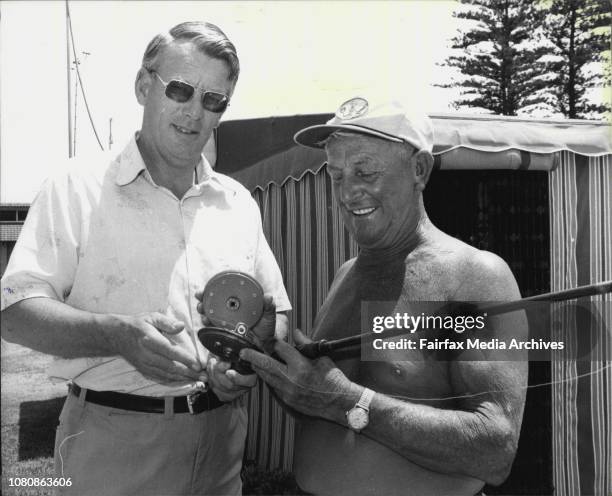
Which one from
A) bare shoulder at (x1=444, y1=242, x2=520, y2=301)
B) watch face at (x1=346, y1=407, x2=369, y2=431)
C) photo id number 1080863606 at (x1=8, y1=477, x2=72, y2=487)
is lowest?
photo id number 1080863606 at (x1=8, y1=477, x2=72, y2=487)

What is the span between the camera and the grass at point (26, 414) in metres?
1.62

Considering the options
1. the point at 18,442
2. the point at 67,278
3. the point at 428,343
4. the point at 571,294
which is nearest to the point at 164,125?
the point at 67,278

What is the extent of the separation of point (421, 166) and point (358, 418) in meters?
0.59

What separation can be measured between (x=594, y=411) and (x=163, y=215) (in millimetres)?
2335

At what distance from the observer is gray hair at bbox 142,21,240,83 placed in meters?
1.51

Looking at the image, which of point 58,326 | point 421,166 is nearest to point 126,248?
point 58,326

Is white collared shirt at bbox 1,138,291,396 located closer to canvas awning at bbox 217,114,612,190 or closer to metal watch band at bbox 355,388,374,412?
metal watch band at bbox 355,388,374,412

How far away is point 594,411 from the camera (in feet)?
9.30

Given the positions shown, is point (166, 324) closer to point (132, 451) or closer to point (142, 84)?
point (132, 451)

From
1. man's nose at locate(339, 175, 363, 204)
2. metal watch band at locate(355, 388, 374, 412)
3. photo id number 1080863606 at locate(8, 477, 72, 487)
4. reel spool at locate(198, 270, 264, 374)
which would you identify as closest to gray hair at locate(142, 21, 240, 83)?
man's nose at locate(339, 175, 363, 204)

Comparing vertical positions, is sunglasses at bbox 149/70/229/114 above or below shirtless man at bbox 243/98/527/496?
above

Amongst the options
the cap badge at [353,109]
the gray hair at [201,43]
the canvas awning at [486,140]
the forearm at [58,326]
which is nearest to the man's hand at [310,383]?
the forearm at [58,326]

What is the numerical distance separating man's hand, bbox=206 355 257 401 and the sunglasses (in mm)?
654

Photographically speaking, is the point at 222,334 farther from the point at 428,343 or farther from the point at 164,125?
the point at 164,125
